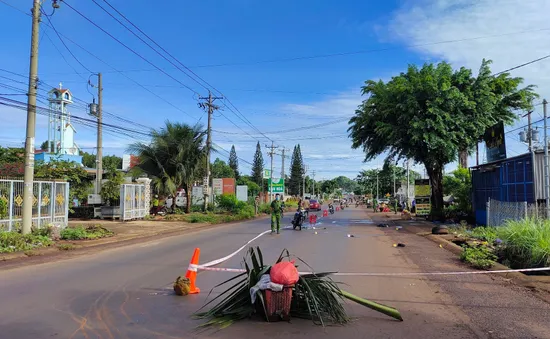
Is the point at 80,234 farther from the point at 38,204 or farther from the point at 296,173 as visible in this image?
the point at 296,173

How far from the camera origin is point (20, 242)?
42.0 ft

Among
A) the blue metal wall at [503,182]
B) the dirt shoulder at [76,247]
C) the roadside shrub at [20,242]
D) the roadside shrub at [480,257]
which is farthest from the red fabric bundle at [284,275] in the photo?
the blue metal wall at [503,182]

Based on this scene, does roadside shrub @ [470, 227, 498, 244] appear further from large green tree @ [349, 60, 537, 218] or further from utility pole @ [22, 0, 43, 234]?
utility pole @ [22, 0, 43, 234]

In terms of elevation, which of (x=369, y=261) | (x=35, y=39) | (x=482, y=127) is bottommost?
(x=369, y=261)

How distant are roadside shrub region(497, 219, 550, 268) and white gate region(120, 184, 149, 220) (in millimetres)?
20878

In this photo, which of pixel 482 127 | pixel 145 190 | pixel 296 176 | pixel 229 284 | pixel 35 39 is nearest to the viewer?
pixel 229 284

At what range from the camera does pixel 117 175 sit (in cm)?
2742

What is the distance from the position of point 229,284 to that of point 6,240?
841 centimetres

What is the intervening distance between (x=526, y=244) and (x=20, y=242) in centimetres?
1335

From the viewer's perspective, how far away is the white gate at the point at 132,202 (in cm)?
2595

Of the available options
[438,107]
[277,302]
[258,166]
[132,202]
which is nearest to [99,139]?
[132,202]

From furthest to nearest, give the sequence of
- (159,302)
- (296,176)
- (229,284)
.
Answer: (296,176)
(229,284)
(159,302)

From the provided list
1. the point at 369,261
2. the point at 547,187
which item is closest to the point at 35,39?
the point at 369,261

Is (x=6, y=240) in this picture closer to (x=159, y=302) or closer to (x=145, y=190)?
(x=159, y=302)
